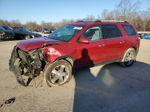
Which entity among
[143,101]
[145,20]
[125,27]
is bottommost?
[143,101]

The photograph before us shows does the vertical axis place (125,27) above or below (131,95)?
above

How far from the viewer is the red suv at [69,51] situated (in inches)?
129

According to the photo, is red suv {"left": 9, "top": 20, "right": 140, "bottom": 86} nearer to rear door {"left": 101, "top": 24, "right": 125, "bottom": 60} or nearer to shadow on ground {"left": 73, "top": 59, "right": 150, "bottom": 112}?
rear door {"left": 101, "top": 24, "right": 125, "bottom": 60}

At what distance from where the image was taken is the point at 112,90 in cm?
340

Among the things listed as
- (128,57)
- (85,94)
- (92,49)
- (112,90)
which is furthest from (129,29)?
(85,94)

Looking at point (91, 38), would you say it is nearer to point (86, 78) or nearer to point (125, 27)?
point (86, 78)

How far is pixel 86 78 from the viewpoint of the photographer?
415cm

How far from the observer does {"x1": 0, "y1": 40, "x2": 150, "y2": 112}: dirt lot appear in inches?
104

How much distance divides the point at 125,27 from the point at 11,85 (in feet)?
15.3

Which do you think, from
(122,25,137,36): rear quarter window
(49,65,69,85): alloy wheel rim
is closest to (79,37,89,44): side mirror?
(49,65,69,85): alloy wheel rim

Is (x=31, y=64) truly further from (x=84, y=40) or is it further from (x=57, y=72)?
(x=84, y=40)

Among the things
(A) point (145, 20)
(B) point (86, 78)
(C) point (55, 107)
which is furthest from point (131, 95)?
(A) point (145, 20)

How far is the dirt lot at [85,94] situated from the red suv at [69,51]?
0.36m

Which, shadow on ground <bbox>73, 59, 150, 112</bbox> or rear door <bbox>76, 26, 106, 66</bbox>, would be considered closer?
shadow on ground <bbox>73, 59, 150, 112</bbox>
